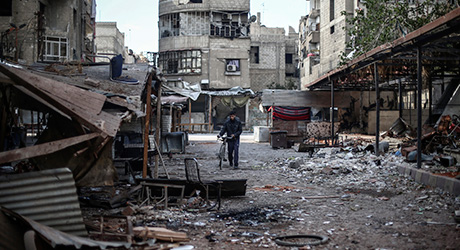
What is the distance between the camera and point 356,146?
16.2 m

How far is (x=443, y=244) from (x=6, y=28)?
73.2ft

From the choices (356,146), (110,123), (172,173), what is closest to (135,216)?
(110,123)

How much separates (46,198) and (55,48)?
21.6 m

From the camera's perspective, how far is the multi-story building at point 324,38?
3491 centimetres

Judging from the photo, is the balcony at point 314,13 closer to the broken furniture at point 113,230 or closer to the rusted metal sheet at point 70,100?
the broken furniture at point 113,230

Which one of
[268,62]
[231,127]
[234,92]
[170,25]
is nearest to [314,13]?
[268,62]

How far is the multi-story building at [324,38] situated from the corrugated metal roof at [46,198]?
27.3 meters

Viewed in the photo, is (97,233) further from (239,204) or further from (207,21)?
(207,21)

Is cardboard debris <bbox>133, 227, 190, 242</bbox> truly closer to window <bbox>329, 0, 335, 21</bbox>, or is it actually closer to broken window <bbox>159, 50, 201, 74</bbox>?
window <bbox>329, 0, 335, 21</bbox>

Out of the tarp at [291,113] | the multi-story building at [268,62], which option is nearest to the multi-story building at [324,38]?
the multi-story building at [268,62]

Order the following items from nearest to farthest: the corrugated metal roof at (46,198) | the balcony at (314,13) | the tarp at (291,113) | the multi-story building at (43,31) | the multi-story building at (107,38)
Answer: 1. the corrugated metal roof at (46,198)
2. the multi-story building at (43,31)
3. the tarp at (291,113)
4. the balcony at (314,13)
5. the multi-story building at (107,38)

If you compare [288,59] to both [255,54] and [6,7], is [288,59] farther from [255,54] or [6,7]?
[6,7]

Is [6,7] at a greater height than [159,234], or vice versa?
[6,7]

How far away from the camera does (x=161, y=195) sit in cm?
787
